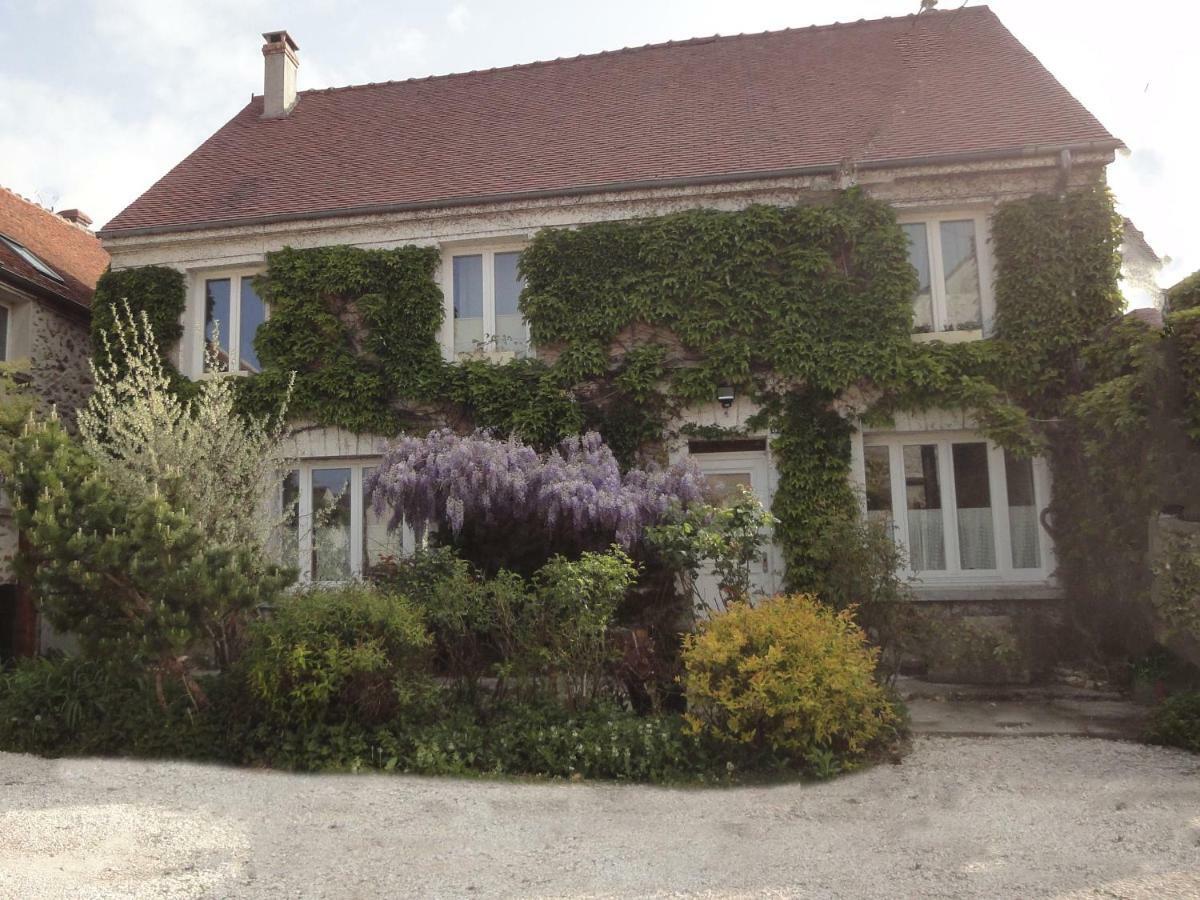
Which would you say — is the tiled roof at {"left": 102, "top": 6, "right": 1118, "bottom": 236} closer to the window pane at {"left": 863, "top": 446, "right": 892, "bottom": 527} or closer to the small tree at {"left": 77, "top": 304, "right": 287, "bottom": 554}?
the window pane at {"left": 863, "top": 446, "right": 892, "bottom": 527}

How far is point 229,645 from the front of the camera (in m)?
6.86

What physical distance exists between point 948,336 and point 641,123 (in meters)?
5.02

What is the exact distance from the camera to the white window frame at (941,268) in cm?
949

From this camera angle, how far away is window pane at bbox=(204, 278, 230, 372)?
10902 mm

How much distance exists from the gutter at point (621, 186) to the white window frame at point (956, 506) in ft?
9.88

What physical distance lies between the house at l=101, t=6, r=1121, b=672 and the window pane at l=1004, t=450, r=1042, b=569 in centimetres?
2

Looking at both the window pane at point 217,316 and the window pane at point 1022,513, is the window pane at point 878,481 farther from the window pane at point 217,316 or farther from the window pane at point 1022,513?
the window pane at point 217,316

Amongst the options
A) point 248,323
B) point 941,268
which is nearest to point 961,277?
point 941,268

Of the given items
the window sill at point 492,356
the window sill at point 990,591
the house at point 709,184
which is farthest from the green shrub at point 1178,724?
the window sill at point 492,356

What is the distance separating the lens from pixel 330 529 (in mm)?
10320

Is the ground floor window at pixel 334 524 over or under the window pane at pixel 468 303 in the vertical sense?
under

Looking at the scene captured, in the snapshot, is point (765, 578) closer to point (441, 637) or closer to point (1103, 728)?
point (1103, 728)

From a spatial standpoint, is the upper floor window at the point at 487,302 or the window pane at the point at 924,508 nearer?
A: the window pane at the point at 924,508

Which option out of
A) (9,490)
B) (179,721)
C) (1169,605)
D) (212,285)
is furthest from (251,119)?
(1169,605)
